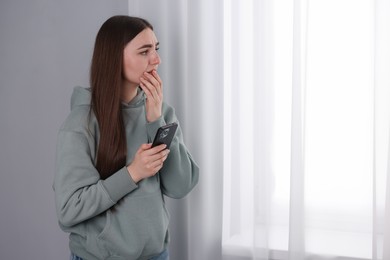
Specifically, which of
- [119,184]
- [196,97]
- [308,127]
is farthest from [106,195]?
[308,127]

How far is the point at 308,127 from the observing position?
187cm

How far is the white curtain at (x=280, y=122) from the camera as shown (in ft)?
5.92

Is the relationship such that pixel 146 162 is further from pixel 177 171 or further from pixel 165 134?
pixel 177 171

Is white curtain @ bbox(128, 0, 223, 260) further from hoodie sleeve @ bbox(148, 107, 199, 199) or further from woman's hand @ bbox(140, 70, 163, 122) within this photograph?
woman's hand @ bbox(140, 70, 163, 122)

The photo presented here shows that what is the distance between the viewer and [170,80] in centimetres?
213

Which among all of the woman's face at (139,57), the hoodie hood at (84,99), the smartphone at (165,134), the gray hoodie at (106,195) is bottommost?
the gray hoodie at (106,195)

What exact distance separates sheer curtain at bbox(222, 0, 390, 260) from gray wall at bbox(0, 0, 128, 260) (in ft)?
2.53

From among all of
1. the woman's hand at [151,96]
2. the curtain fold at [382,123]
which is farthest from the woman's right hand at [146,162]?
the curtain fold at [382,123]

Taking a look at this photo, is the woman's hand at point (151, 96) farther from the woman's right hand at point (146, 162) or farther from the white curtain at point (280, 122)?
the white curtain at point (280, 122)

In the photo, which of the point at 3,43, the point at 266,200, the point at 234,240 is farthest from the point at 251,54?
the point at 3,43

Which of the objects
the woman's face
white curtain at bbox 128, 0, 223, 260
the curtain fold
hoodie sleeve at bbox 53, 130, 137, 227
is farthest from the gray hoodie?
the curtain fold

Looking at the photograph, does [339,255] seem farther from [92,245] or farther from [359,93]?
[92,245]

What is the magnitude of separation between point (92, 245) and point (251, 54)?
34.5 inches

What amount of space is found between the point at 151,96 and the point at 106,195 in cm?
35
